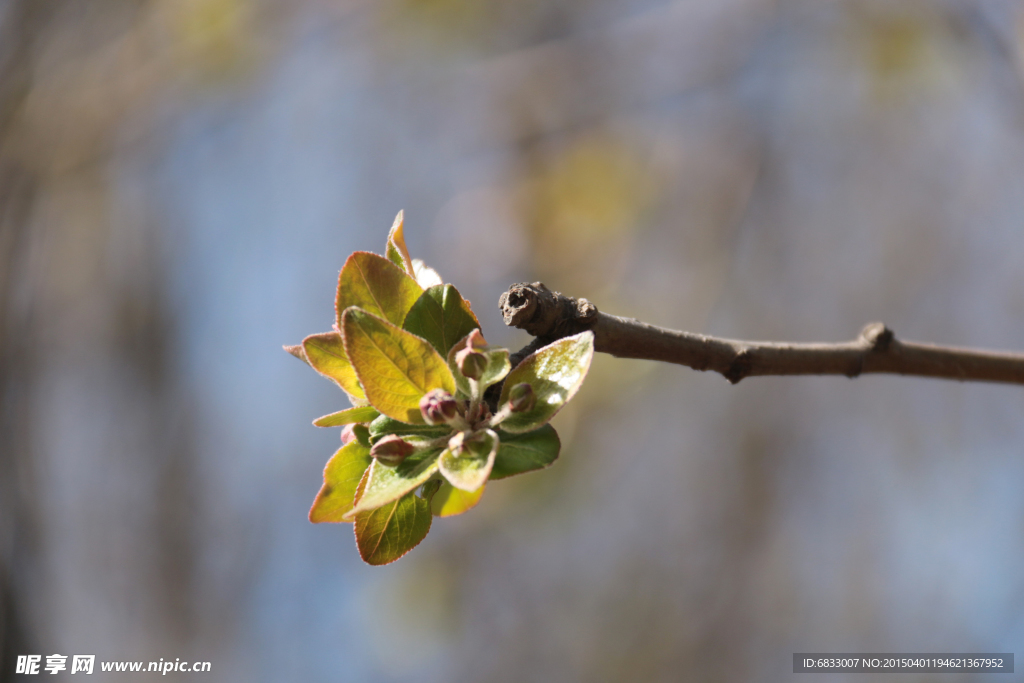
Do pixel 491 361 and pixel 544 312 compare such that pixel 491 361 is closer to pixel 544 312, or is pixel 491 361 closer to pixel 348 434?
pixel 544 312

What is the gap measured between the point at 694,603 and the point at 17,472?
13.1 ft

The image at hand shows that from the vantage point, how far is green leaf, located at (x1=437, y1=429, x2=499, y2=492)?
1.78 feet

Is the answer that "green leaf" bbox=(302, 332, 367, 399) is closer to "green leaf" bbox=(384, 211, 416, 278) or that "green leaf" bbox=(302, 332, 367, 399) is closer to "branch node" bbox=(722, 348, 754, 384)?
"green leaf" bbox=(384, 211, 416, 278)

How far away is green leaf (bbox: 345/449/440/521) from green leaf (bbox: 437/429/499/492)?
0.03 meters

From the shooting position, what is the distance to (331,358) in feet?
2.21

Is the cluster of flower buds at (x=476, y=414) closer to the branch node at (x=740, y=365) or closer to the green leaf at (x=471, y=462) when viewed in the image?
the green leaf at (x=471, y=462)

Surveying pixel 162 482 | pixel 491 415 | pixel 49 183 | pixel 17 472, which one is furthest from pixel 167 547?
pixel 491 415

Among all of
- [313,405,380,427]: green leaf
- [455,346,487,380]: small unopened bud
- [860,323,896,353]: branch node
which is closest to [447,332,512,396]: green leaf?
[455,346,487,380]: small unopened bud

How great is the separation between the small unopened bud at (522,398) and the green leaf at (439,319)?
10 cm

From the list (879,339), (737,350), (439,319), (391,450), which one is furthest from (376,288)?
(879,339)

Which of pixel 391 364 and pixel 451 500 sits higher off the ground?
pixel 391 364

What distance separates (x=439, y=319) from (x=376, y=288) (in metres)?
0.07

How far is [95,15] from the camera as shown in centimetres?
484

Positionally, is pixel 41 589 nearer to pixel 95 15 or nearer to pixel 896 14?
pixel 95 15
